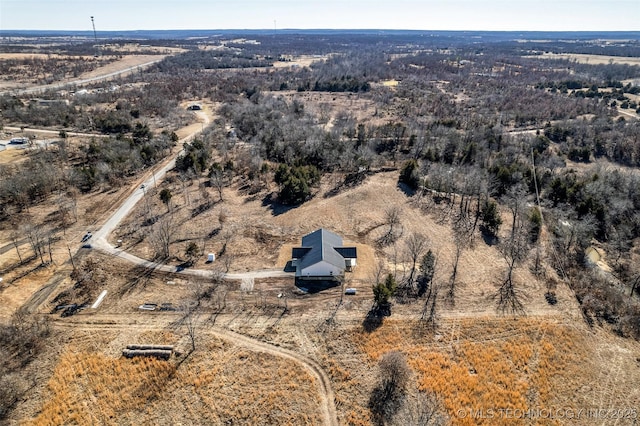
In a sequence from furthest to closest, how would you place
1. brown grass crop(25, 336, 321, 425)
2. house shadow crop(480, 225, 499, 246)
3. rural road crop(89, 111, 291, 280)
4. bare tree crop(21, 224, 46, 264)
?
house shadow crop(480, 225, 499, 246), bare tree crop(21, 224, 46, 264), rural road crop(89, 111, 291, 280), brown grass crop(25, 336, 321, 425)

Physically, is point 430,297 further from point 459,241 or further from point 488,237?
point 488,237

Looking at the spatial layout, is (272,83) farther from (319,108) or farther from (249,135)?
(249,135)

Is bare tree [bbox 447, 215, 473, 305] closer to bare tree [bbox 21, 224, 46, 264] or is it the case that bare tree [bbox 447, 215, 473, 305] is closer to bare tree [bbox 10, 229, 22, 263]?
bare tree [bbox 21, 224, 46, 264]

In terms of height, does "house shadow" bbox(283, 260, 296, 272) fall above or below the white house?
below

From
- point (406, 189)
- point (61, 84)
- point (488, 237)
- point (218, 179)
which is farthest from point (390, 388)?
point (61, 84)

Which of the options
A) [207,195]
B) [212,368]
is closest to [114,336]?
[212,368]

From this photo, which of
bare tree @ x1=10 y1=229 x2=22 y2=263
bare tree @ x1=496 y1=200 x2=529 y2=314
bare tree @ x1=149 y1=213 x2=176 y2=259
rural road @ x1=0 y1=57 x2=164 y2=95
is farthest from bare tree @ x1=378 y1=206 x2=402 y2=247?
rural road @ x1=0 y1=57 x2=164 y2=95

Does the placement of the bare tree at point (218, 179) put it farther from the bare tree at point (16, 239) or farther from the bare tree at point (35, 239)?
the bare tree at point (16, 239)
